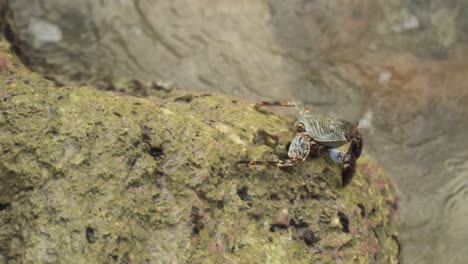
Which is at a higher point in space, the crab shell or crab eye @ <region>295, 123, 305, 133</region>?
the crab shell

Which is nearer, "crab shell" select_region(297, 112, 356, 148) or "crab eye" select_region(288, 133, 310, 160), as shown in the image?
"crab eye" select_region(288, 133, 310, 160)

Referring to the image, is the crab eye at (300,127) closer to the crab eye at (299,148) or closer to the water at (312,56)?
the crab eye at (299,148)

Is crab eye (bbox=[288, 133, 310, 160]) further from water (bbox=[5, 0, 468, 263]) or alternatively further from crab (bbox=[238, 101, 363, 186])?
water (bbox=[5, 0, 468, 263])

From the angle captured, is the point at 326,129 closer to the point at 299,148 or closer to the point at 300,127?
the point at 300,127

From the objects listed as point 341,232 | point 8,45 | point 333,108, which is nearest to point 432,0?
point 333,108

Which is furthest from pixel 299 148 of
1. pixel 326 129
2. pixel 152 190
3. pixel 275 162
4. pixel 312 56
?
pixel 312 56

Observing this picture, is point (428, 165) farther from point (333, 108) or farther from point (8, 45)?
point (8, 45)

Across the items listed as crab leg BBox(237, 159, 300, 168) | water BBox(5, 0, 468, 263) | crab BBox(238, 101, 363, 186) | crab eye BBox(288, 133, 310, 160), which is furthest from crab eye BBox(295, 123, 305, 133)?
water BBox(5, 0, 468, 263)
